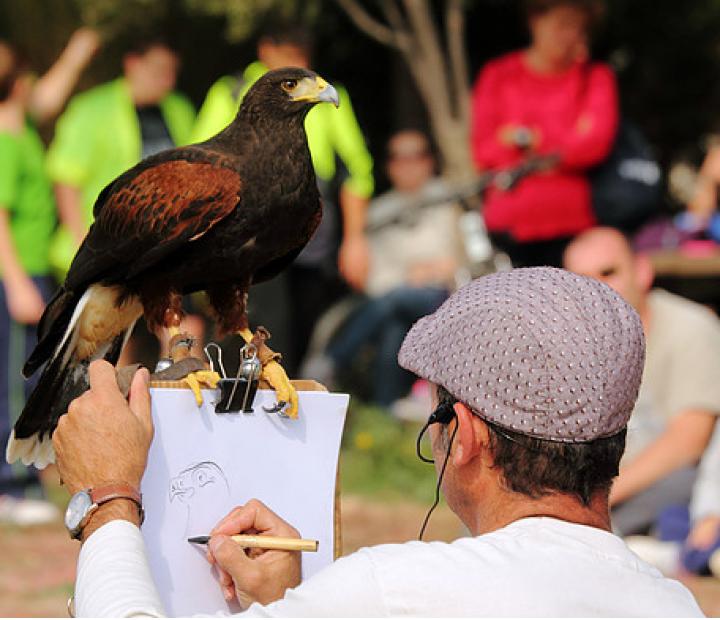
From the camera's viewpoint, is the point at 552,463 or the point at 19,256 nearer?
the point at 552,463

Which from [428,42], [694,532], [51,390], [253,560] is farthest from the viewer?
[428,42]

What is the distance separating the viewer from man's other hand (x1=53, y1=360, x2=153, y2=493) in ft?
7.25

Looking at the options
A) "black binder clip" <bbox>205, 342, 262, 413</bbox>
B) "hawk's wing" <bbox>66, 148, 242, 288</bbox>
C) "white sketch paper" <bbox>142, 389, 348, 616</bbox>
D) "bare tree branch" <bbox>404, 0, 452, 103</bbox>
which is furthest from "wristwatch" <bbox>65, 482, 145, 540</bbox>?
"bare tree branch" <bbox>404, 0, 452, 103</bbox>

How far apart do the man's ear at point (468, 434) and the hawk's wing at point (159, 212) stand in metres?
0.89

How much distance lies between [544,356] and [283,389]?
0.53 m

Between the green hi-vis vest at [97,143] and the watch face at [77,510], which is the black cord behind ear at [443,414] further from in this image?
the green hi-vis vest at [97,143]

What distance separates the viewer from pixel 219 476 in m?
2.40

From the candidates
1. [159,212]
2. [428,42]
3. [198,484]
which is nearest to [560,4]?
[428,42]

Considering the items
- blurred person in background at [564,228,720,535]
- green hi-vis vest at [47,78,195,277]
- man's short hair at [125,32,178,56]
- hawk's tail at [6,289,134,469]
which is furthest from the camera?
man's short hair at [125,32,178,56]

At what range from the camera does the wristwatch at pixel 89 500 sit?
7.13ft

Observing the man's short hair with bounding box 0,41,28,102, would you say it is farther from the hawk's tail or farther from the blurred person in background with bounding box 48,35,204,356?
the hawk's tail

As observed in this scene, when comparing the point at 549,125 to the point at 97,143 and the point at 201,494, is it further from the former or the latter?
the point at 201,494

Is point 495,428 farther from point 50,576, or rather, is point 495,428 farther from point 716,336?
point 50,576

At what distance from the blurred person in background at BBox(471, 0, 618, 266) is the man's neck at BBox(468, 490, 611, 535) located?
16.0 ft
